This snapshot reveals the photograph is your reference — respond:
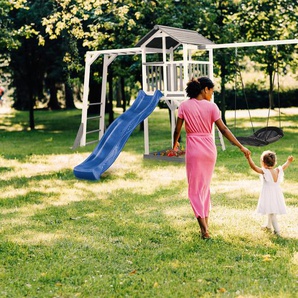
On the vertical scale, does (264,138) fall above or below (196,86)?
below

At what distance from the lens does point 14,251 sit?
242 inches

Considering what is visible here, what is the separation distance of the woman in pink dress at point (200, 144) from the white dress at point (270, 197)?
42cm

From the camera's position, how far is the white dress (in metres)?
6.45

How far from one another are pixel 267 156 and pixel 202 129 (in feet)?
2.82

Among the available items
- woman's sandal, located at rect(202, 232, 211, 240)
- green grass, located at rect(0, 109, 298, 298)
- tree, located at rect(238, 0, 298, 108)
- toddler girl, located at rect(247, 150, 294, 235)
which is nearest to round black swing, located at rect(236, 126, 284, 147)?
green grass, located at rect(0, 109, 298, 298)

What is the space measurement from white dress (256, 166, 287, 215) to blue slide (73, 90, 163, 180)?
15.2 ft

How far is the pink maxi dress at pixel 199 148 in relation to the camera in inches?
250

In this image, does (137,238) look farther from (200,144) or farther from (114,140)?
(114,140)

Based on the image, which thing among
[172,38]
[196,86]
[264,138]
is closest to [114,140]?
[172,38]

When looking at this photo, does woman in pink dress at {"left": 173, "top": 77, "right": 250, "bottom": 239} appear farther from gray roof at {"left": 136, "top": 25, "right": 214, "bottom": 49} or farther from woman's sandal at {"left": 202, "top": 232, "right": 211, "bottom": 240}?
gray roof at {"left": 136, "top": 25, "right": 214, "bottom": 49}

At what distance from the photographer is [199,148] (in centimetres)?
636

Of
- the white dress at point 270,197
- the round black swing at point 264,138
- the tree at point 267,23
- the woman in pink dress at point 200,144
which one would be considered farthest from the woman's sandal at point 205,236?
the tree at point 267,23

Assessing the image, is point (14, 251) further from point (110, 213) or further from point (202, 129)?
point (202, 129)

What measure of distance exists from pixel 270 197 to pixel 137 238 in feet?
5.42
